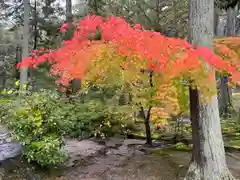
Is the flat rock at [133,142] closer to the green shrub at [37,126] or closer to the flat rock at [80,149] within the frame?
the flat rock at [80,149]

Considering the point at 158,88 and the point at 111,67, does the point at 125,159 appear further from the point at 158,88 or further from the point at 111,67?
the point at 111,67

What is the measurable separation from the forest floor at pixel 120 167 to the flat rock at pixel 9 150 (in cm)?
22

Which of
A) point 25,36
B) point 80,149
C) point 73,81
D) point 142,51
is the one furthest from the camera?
point 73,81

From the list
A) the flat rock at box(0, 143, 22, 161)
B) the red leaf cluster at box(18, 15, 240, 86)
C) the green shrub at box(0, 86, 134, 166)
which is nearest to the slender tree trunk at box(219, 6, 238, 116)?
the red leaf cluster at box(18, 15, 240, 86)

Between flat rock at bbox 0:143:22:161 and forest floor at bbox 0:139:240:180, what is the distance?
0.71ft

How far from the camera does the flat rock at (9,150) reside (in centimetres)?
575

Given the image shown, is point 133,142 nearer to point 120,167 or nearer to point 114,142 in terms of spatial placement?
point 114,142

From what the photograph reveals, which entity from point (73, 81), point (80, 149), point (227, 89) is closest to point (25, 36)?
point (73, 81)

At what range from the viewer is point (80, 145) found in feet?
25.6

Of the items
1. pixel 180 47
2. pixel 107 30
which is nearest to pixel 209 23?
pixel 180 47

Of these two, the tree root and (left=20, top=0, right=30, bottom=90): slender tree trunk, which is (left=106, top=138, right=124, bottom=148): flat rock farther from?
(left=20, top=0, right=30, bottom=90): slender tree trunk

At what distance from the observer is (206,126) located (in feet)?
15.7

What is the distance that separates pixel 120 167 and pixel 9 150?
258 centimetres

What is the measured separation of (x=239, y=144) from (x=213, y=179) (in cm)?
318
